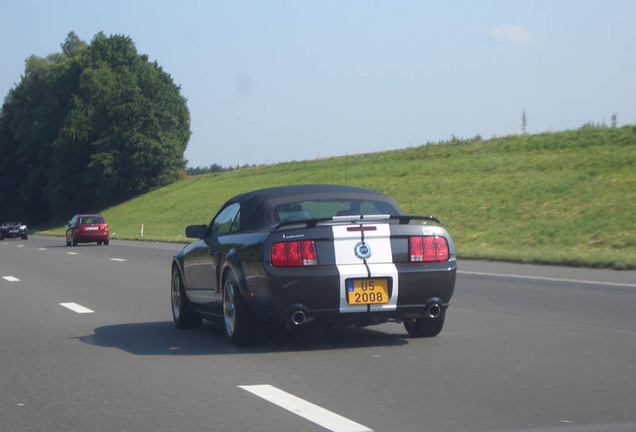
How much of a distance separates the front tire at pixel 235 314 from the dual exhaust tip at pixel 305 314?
0.54m

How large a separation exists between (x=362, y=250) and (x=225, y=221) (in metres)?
2.07

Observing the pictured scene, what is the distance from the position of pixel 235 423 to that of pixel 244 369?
83.1 inches

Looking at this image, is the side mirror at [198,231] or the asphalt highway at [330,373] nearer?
the asphalt highway at [330,373]

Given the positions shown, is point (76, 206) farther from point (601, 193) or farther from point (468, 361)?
point (468, 361)

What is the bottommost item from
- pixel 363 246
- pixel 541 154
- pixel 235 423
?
pixel 235 423

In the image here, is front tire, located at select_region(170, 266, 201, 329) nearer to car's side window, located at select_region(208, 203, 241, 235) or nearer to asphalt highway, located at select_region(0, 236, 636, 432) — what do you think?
asphalt highway, located at select_region(0, 236, 636, 432)

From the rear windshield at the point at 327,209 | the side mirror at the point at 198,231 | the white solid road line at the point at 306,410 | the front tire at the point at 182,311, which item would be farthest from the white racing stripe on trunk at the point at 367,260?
the front tire at the point at 182,311

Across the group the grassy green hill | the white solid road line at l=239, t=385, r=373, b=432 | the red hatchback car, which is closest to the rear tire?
the white solid road line at l=239, t=385, r=373, b=432

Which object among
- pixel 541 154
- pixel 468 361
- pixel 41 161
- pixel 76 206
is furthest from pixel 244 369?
pixel 41 161

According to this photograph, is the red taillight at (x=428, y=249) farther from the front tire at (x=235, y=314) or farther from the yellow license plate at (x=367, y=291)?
the front tire at (x=235, y=314)

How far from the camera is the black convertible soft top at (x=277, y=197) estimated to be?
9445mm

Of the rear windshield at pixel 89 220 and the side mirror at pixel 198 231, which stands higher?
the rear windshield at pixel 89 220

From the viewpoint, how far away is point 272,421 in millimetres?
5977

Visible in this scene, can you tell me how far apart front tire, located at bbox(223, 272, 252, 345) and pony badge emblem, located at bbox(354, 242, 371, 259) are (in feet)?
3.64
